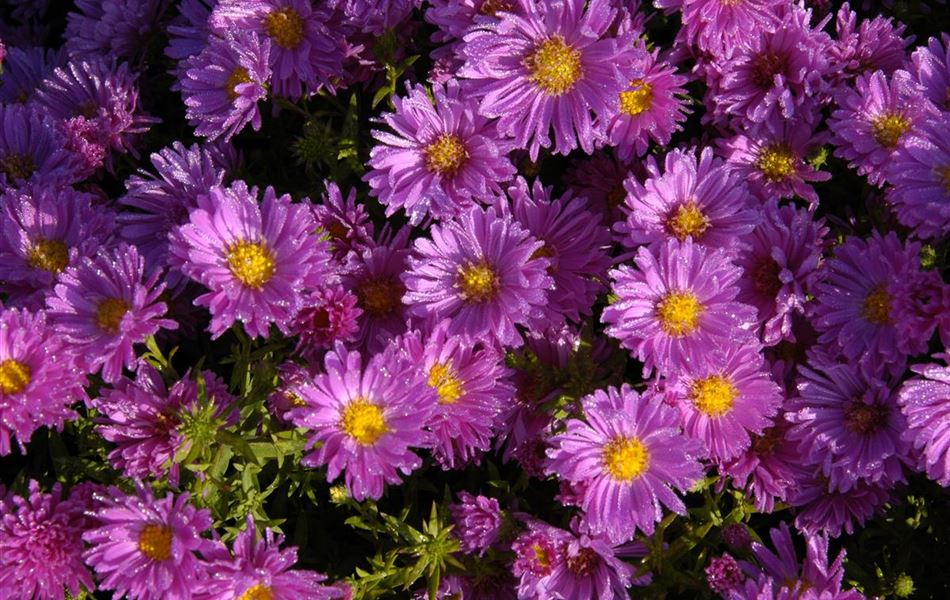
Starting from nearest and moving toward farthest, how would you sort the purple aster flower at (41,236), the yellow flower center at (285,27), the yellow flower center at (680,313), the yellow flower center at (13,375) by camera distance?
the yellow flower center at (13,375) < the yellow flower center at (680,313) < the purple aster flower at (41,236) < the yellow flower center at (285,27)

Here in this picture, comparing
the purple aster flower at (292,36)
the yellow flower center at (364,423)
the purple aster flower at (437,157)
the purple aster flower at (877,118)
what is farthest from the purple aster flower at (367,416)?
the purple aster flower at (877,118)

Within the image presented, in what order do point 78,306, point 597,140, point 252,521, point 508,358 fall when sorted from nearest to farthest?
point 252,521
point 78,306
point 508,358
point 597,140

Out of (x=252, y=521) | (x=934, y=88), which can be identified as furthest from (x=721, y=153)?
(x=252, y=521)

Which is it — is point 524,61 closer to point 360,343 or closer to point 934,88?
point 360,343

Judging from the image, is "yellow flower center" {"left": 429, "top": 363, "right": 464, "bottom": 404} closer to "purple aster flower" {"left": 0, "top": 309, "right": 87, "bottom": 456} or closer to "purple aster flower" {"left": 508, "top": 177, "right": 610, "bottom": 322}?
"purple aster flower" {"left": 508, "top": 177, "right": 610, "bottom": 322}

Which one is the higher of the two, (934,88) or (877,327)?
(934,88)

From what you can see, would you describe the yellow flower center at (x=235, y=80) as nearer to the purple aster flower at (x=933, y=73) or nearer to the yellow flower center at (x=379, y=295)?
the yellow flower center at (x=379, y=295)

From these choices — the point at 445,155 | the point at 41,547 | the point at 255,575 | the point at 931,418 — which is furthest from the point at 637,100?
the point at 41,547
